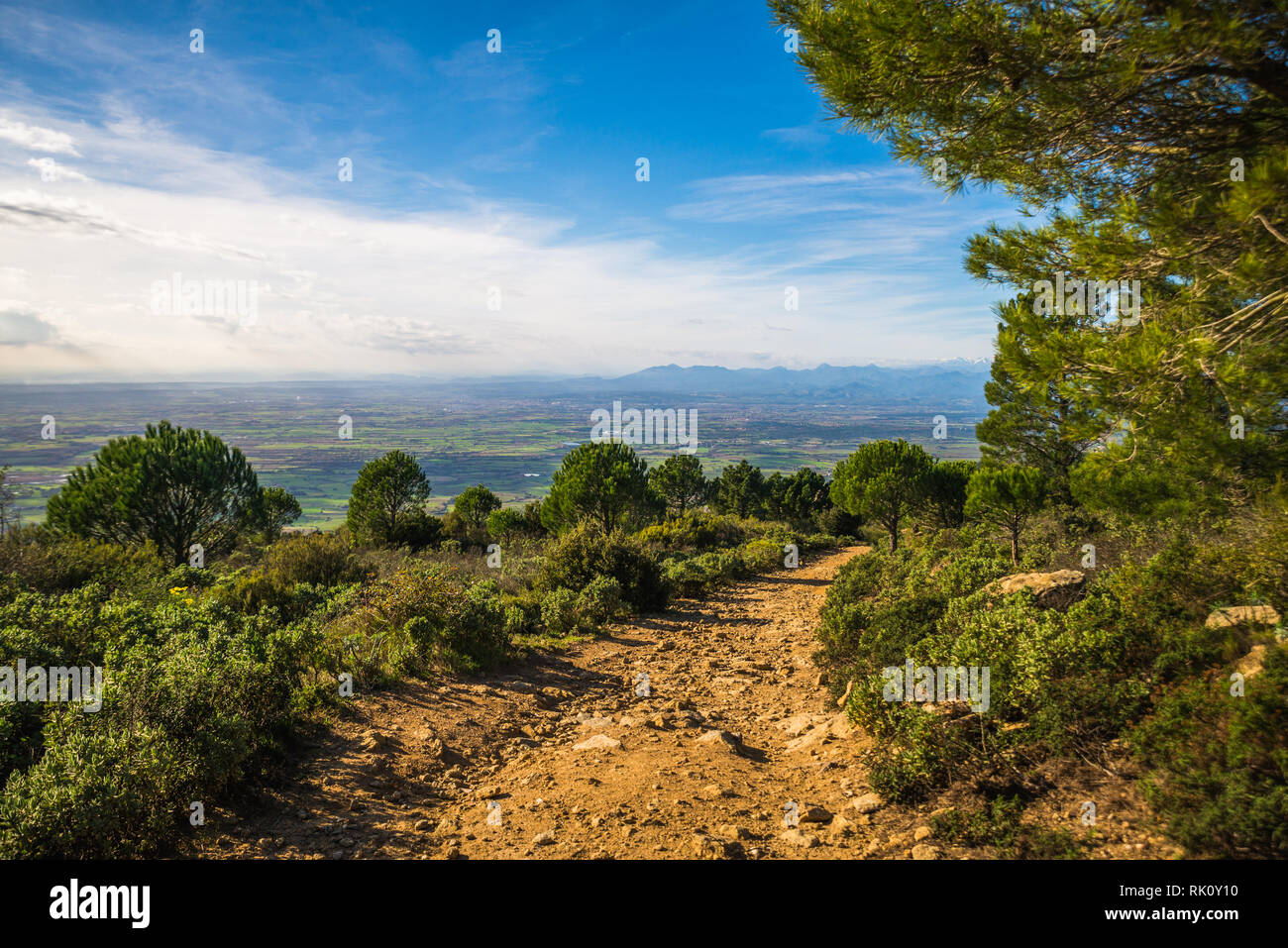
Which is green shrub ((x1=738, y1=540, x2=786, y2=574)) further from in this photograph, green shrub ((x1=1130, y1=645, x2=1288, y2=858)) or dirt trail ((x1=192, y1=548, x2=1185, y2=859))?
green shrub ((x1=1130, y1=645, x2=1288, y2=858))

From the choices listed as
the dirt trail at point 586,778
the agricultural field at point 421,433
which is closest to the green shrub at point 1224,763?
the dirt trail at point 586,778

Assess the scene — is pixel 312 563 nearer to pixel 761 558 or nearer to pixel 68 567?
pixel 68 567

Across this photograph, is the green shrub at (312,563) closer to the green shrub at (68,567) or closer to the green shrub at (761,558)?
the green shrub at (68,567)

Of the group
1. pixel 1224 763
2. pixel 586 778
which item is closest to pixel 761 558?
pixel 586 778

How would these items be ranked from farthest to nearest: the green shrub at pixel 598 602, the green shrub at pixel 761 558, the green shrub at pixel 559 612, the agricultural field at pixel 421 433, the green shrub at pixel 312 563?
the agricultural field at pixel 421 433 < the green shrub at pixel 761 558 < the green shrub at pixel 312 563 < the green shrub at pixel 598 602 < the green shrub at pixel 559 612

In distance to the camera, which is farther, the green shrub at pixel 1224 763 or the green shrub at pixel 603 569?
the green shrub at pixel 603 569

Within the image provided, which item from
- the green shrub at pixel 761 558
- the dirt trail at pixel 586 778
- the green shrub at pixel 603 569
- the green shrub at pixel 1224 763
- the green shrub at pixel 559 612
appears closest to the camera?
the green shrub at pixel 1224 763

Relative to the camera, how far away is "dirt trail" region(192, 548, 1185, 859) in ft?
11.9

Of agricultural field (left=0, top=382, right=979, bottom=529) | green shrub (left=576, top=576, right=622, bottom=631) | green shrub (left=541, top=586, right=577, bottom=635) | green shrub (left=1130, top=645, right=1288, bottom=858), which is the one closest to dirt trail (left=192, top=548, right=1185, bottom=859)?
green shrub (left=1130, top=645, right=1288, bottom=858)

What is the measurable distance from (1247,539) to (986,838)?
3817 millimetres

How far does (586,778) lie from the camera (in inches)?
185

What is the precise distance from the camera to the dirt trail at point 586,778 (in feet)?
11.9
